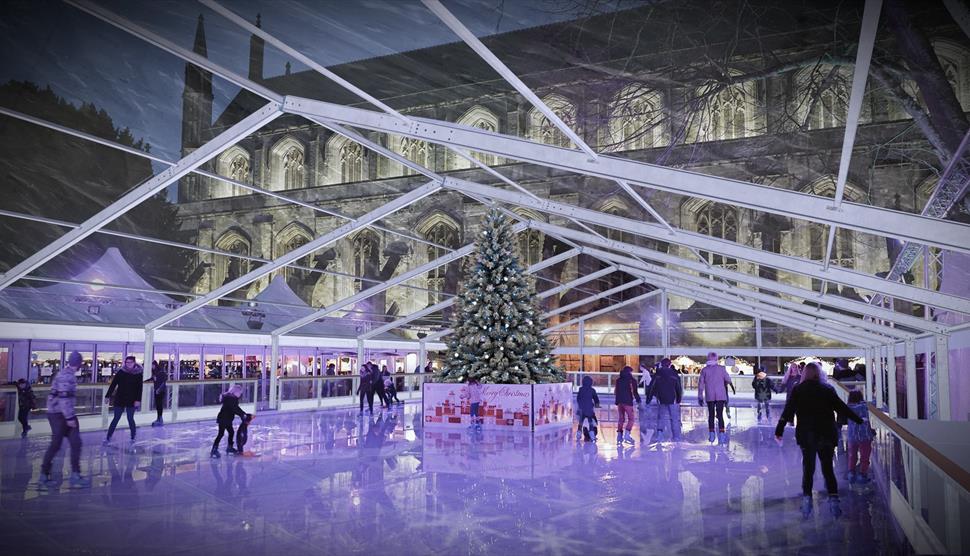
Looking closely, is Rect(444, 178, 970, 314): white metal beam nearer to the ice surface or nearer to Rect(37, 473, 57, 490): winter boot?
the ice surface

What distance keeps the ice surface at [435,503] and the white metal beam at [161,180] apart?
2.99 metres

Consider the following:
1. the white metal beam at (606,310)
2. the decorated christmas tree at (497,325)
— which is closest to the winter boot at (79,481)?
the decorated christmas tree at (497,325)

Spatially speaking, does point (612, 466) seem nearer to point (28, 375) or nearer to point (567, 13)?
point (567, 13)

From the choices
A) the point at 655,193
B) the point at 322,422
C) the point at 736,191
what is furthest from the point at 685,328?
the point at 736,191

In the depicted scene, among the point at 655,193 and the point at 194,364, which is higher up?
the point at 655,193

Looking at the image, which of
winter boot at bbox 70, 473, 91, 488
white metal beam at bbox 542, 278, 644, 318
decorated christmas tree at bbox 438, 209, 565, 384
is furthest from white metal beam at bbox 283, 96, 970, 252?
white metal beam at bbox 542, 278, 644, 318

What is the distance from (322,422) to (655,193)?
1607 centimetres

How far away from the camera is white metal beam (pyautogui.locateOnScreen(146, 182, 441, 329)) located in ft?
39.5

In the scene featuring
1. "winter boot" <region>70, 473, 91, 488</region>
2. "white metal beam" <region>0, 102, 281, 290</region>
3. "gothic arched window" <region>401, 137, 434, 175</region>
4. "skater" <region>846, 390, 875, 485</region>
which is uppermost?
"gothic arched window" <region>401, 137, 434, 175</region>

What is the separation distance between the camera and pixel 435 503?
19.7ft

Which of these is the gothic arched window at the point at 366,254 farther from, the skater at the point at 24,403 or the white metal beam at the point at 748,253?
the white metal beam at the point at 748,253

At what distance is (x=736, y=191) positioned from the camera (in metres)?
6.96

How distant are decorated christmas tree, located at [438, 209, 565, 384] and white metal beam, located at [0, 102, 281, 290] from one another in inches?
207

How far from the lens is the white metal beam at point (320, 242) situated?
12031 mm
